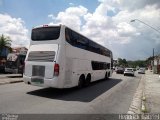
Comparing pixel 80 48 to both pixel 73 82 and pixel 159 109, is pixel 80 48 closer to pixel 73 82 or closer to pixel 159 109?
pixel 73 82

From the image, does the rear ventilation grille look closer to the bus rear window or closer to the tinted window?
the bus rear window

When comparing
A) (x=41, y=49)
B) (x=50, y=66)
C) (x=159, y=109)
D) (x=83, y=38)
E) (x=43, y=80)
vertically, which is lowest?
(x=159, y=109)

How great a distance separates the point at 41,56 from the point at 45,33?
4.77 feet

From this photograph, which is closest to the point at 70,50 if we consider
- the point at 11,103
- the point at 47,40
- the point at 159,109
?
the point at 47,40

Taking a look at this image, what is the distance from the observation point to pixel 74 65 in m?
14.0

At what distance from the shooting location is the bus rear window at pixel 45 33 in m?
12.6

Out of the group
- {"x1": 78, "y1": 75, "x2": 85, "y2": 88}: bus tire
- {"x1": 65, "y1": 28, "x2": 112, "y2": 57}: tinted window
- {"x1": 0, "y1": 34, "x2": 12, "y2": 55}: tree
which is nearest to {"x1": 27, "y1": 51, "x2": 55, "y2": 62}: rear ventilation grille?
{"x1": 65, "y1": 28, "x2": 112, "y2": 57}: tinted window

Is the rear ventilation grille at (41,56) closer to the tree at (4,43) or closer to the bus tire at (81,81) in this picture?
the bus tire at (81,81)

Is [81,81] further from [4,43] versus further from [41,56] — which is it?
[4,43]

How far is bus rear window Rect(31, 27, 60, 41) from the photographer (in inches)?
497

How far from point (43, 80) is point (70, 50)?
2579 mm

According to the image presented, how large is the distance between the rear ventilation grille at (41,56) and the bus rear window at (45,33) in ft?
2.91

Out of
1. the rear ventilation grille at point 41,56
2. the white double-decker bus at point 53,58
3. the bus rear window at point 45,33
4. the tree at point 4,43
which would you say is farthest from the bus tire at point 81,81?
the tree at point 4,43

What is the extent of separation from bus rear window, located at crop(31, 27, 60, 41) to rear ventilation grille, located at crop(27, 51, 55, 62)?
886mm
